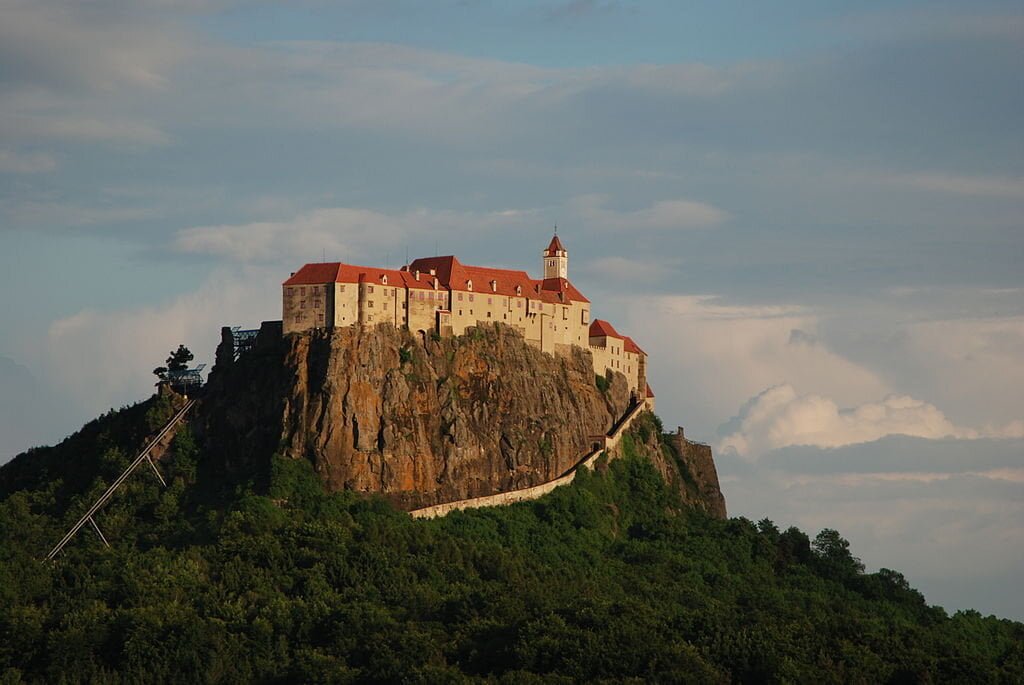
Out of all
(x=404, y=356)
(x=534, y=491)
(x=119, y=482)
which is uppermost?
(x=404, y=356)

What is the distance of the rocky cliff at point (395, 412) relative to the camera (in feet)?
486

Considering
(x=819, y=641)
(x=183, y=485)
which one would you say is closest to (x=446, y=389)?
(x=183, y=485)

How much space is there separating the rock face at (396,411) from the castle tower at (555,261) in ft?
35.4

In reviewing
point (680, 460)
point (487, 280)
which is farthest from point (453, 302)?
point (680, 460)

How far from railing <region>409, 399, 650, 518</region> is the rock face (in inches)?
21.5

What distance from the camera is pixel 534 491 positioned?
155625 millimetres

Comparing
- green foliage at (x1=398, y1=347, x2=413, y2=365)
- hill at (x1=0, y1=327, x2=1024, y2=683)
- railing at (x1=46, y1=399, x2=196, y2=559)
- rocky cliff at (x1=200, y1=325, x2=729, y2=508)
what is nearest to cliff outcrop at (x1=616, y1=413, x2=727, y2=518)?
hill at (x1=0, y1=327, x2=1024, y2=683)

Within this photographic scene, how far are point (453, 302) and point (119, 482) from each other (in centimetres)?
2478

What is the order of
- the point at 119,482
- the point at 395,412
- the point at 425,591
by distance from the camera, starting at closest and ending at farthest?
the point at 425,591 < the point at 395,412 < the point at 119,482

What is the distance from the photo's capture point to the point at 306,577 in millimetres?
138625

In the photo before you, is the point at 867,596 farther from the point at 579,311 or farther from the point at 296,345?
the point at 296,345

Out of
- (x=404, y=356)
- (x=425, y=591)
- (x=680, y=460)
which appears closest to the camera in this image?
(x=425, y=591)

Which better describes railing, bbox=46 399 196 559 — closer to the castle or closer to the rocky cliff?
the rocky cliff

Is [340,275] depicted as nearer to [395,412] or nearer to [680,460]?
[395,412]
